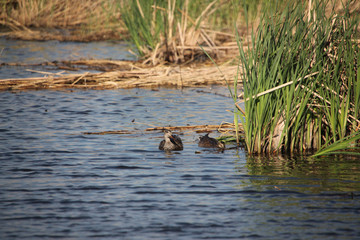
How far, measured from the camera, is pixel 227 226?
6.33 m

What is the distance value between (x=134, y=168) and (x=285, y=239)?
3250mm

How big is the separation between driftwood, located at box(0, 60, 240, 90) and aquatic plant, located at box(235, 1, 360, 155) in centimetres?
623

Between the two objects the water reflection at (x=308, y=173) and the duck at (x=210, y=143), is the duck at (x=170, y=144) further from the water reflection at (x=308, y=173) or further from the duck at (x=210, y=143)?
the water reflection at (x=308, y=173)

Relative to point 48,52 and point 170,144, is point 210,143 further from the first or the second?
point 48,52

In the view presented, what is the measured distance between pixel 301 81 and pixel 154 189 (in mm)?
2749

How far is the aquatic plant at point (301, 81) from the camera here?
28.0ft

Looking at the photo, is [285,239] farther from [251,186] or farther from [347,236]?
[251,186]

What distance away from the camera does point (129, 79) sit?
1648 cm

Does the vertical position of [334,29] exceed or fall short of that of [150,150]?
it exceeds it

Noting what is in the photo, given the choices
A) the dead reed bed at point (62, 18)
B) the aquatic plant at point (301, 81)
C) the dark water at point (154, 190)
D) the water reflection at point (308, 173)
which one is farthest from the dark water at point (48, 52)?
the water reflection at point (308, 173)

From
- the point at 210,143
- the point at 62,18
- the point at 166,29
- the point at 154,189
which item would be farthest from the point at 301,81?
the point at 62,18

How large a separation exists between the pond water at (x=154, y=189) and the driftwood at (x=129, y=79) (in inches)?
154

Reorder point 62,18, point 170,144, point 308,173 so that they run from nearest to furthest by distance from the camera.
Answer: point 308,173 < point 170,144 < point 62,18

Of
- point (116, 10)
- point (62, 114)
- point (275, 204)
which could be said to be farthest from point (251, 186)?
point (116, 10)
